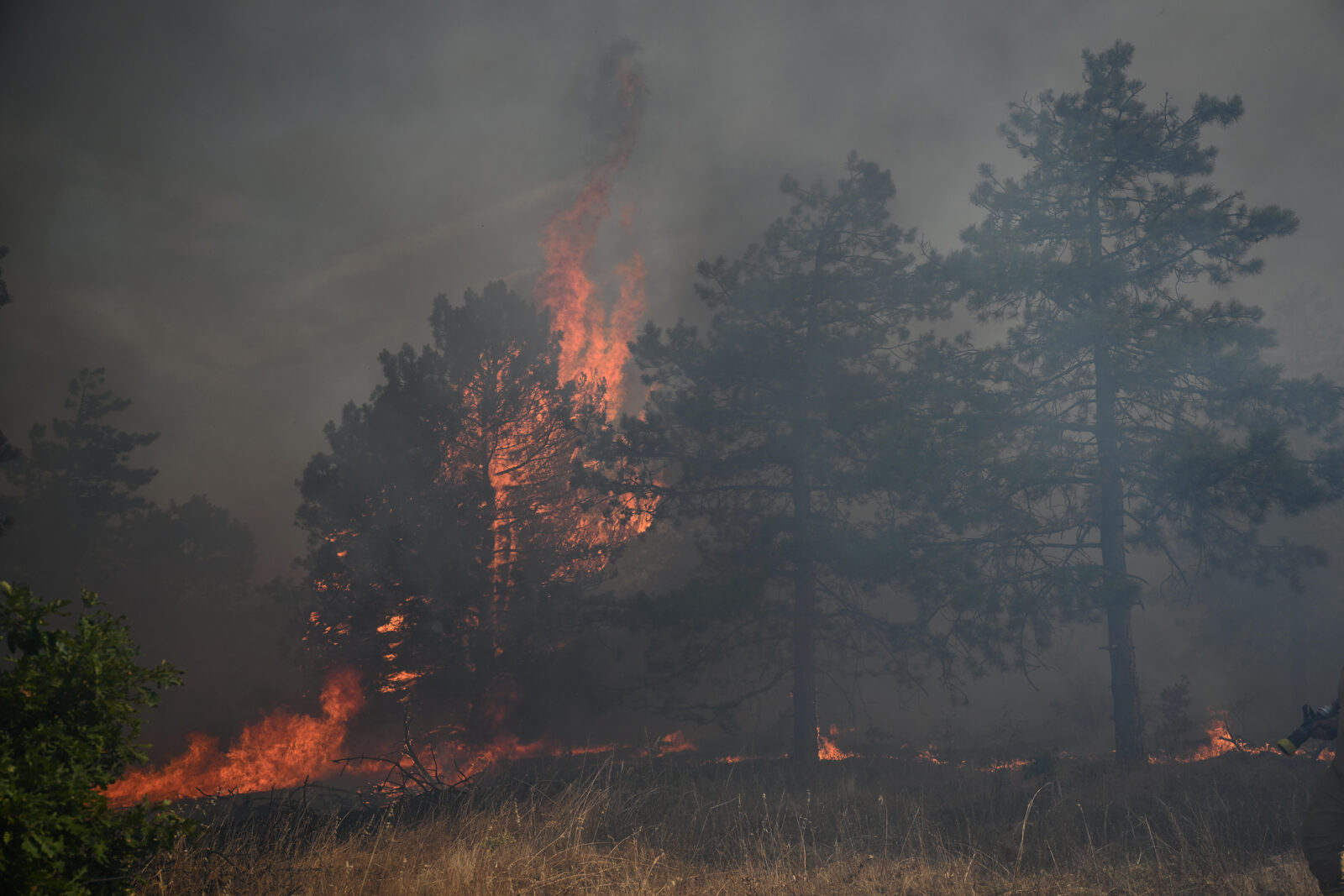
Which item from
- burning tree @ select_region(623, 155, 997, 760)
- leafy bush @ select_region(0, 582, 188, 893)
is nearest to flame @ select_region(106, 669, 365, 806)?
burning tree @ select_region(623, 155, 997, 760)

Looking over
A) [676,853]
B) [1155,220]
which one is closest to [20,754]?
[676,853]

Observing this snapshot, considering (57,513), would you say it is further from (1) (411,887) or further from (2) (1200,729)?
(2) (1200,729)

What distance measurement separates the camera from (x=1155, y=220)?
13250 millimetres

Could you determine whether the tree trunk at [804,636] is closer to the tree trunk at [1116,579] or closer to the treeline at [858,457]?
the treeline at [858,457]

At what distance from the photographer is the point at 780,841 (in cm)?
709

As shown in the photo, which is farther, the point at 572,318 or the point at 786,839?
the point at 572,318

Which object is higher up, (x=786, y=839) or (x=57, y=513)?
(x=57, y=513)

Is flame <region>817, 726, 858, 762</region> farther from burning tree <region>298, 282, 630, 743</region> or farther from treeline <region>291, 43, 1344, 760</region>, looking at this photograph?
burning tree <region>298, 282, 630, 743</region>

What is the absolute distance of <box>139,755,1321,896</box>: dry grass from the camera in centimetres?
524

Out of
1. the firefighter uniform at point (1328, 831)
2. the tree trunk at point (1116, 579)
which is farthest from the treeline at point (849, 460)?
the firefighter uniform at point (1328, 831)

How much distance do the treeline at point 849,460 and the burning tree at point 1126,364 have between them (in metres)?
0.06

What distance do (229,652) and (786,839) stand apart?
125ft

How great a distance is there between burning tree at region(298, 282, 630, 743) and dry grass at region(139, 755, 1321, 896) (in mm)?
8683

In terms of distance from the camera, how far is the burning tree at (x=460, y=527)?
19.0 meters
